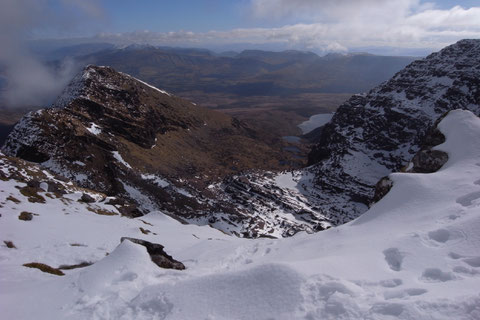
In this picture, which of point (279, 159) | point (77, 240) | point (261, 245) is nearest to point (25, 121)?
point (77, 240)

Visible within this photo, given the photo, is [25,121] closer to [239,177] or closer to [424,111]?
[239,177]

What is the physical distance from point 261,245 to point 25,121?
105430 mm

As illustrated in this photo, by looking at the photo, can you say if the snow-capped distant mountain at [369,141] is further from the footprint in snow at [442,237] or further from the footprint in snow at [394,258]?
the footprint in snow at [394,258]

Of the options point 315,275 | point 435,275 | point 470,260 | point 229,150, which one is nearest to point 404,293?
point 435,275

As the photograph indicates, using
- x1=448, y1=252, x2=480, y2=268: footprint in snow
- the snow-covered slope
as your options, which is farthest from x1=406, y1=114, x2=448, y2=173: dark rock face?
x1=448, y1=252, x2=480, y2=268: footprint in snow

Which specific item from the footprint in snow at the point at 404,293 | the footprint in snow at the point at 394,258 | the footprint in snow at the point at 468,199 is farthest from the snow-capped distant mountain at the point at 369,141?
the footprint in snow at the point at 404,293

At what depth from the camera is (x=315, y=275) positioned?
11.2 metres

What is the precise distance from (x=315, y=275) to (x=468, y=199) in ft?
40.1

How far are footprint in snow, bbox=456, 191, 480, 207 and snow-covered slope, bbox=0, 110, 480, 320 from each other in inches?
2.0

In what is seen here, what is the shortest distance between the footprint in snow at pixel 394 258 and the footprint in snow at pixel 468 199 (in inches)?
270

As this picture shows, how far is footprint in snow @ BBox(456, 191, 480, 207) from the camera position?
647 inches

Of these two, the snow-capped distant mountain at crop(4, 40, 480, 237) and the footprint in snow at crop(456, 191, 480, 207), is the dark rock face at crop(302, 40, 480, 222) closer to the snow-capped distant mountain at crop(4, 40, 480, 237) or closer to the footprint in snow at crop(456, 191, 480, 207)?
the snow-capped distant mountain at crop(4, 40, 480, 237)

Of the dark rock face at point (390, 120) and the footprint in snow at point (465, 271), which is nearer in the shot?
the footprint in snow at point (465, 271)

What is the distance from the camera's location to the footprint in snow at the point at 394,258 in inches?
472
